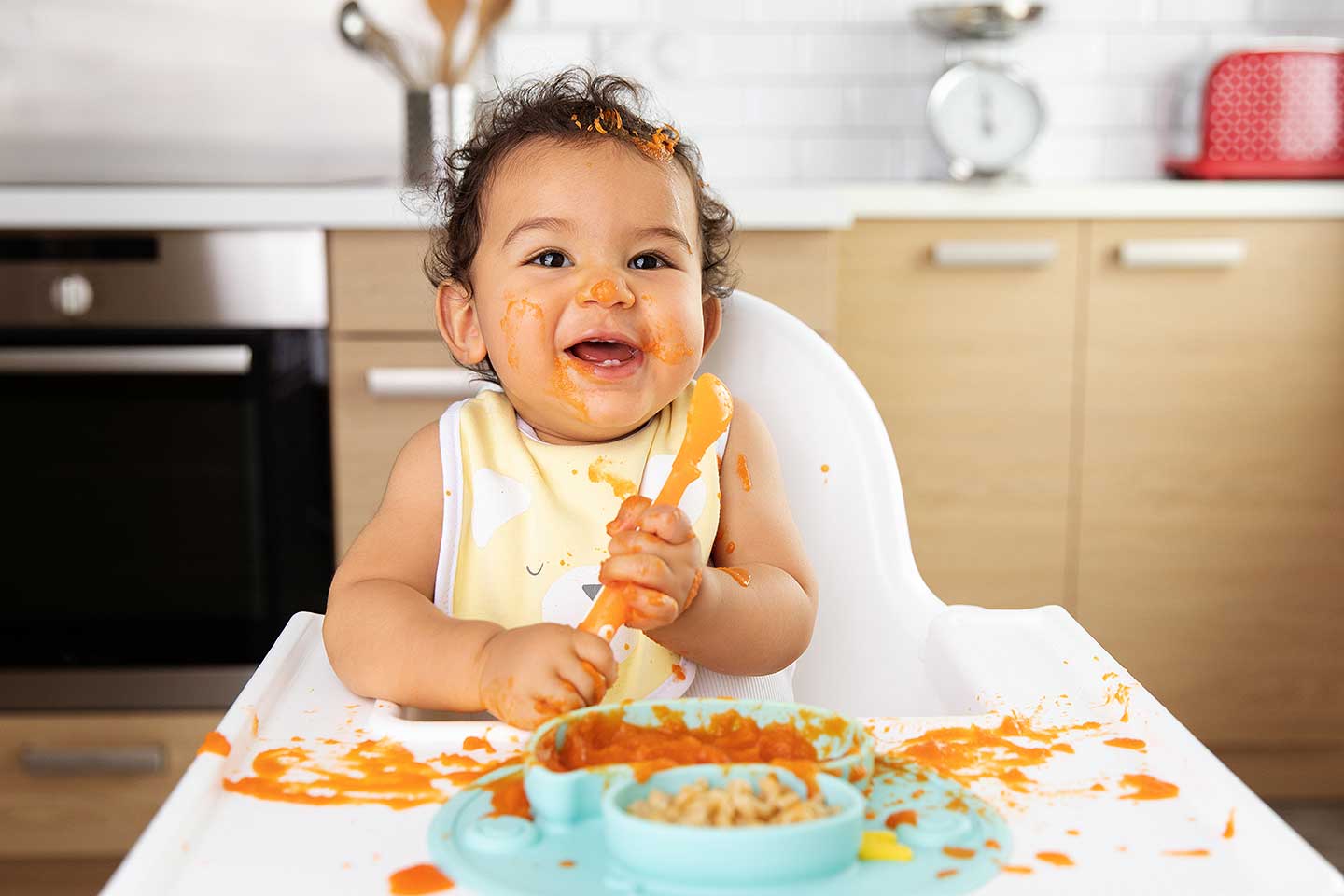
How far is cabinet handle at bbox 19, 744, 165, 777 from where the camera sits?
185 centimetres

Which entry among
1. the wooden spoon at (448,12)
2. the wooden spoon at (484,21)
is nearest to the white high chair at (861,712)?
the wooden spoon at (484,21)

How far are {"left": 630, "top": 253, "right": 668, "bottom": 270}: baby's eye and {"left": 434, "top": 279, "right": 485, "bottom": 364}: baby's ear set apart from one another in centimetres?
17

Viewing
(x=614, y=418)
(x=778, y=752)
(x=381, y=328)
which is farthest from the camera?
(x=381, y=328)

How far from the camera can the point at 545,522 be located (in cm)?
103

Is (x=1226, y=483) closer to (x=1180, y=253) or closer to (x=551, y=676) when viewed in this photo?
(x=1180, y=253)

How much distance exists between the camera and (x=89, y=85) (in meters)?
2.43

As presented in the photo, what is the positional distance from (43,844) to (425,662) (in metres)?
1.35

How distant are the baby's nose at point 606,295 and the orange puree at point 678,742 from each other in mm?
375

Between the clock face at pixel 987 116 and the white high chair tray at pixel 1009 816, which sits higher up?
the clock face at pixel 987 116

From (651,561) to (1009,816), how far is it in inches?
9.3

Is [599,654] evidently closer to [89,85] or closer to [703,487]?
[703,487]

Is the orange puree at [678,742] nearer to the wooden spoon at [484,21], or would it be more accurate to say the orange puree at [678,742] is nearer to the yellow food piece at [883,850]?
the yellow food piece at [883,850]

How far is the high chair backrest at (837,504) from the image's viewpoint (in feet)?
3.49

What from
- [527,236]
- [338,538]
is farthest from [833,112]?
[527,236]
